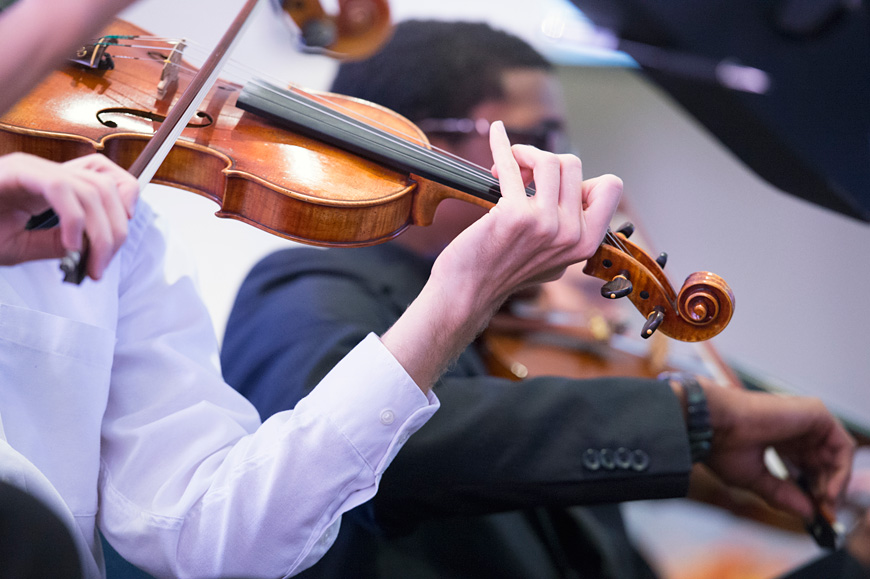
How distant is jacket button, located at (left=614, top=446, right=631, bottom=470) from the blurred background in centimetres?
77

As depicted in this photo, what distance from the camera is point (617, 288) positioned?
0.54 m

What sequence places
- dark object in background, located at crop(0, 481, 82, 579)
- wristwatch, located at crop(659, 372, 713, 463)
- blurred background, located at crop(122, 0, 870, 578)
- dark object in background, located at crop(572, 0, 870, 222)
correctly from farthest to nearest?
1. dark object in background, located at crop(572, 0, 870, 222)
2. blurred background, located at crop(122, 0, 870, 578)
3. wristwatch, located at crop(659, 372, 713, 463)
4. dark object in background, located at crop(0, 481, 82, 579)

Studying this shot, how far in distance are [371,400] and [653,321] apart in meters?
0.22

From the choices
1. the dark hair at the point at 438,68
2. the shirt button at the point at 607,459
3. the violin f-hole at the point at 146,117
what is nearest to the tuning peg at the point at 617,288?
the shirt button at the point at 607,459

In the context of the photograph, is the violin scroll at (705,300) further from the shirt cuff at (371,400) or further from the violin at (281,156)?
the shirt cuff at (371,400)

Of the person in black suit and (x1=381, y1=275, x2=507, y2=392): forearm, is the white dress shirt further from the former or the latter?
the person in black suit

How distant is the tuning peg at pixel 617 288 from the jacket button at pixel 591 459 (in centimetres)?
21

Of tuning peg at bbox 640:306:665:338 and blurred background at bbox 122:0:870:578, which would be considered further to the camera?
blurred background at bbox 122:0:870:578

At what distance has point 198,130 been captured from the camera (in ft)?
1.86

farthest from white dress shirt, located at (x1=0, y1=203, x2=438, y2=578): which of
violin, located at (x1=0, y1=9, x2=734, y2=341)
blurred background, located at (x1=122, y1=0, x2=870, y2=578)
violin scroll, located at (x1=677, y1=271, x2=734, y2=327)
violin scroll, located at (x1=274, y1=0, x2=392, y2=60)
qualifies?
blurred background, located at (x1=122, y1=0, x2=870, y2=578)

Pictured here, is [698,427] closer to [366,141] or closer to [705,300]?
[705,300]

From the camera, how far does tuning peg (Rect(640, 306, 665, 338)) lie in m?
0.53

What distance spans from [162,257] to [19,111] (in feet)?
0.59

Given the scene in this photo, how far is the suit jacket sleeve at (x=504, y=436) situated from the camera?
0.67 metres
